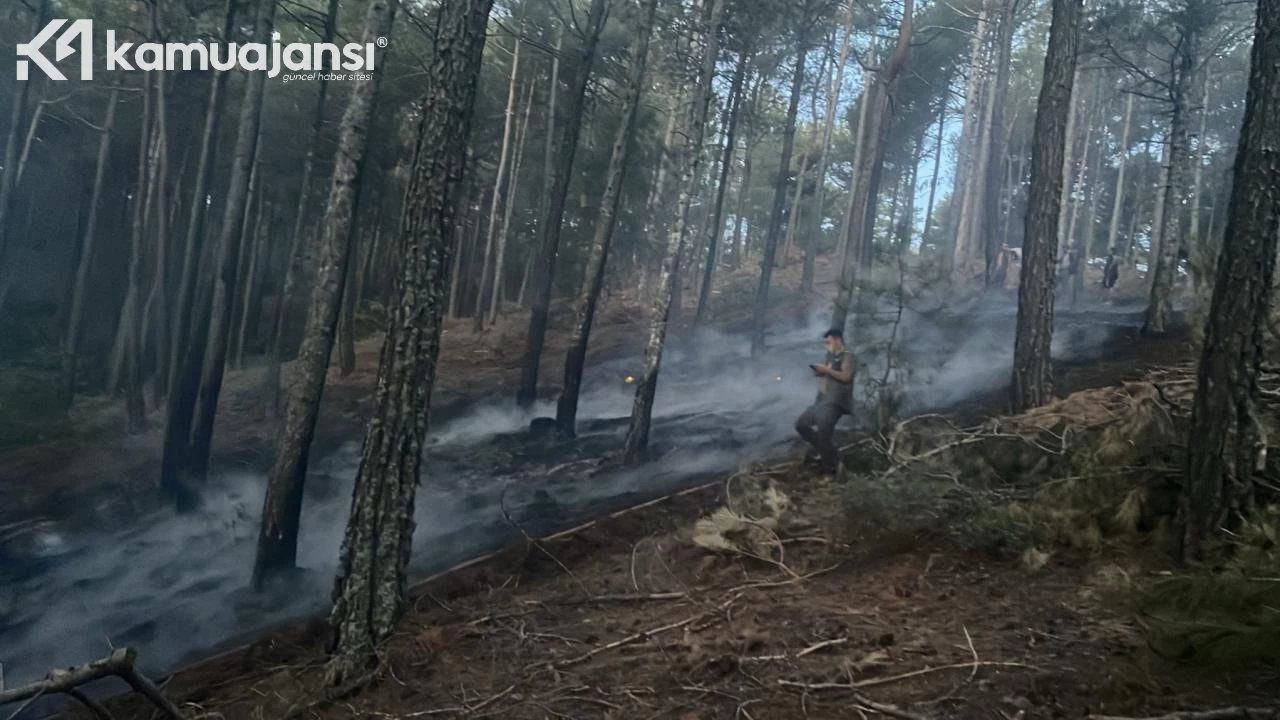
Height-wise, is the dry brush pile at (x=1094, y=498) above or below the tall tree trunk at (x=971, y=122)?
below

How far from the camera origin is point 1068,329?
36.0ft

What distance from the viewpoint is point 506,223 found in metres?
8.91

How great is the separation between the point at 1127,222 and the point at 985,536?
722 inches

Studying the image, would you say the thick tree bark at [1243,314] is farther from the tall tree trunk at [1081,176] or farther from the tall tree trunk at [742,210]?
the tall tree trunk at [1081,176]

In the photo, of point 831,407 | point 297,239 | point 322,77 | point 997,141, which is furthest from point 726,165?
point 997,141

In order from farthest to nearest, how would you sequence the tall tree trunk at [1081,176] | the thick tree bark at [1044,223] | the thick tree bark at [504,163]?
the tall tree trunk at [1081,176] → the thick tree bark at [504,163] → the thick tree bark at [1044,223]

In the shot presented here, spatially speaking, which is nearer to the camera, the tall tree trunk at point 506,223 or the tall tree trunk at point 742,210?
the tall tree trunk at point 506,223

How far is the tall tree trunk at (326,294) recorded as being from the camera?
22.7ft

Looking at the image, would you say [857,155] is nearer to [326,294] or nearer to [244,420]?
[326,294]

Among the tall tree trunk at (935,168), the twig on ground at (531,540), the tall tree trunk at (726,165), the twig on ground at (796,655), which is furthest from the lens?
the tall tree trunk at (935,168)

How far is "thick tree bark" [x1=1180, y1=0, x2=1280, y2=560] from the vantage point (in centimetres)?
435
